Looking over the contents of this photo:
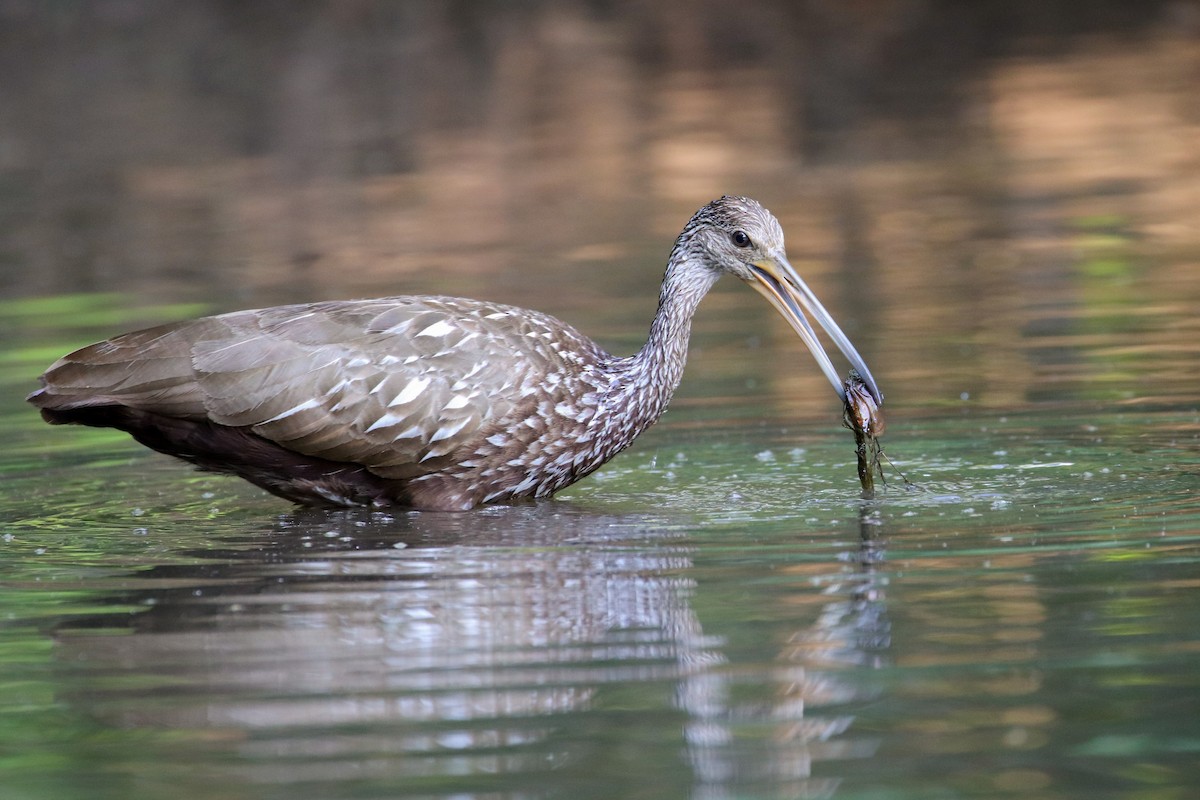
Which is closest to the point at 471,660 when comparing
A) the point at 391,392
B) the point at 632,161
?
the point at 391,392

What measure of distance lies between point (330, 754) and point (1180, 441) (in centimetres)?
513

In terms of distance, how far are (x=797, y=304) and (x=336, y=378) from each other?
2.15m

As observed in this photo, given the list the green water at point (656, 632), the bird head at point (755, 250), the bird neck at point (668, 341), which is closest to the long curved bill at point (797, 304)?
the bird head at point (755, 250)

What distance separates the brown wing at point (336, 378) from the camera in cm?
852

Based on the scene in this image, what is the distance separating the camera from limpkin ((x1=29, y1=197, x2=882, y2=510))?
8.55 metres

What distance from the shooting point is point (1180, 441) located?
9188mm

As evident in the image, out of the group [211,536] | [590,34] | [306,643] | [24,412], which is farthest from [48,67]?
[306,643]

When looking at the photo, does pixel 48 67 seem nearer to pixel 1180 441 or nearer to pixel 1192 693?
pixel 1180 441

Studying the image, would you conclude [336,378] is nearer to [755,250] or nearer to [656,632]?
[755,250]

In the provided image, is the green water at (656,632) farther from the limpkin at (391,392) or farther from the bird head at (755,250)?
the bird head at (755,250)

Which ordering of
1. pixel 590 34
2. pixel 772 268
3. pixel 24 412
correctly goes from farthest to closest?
pixel 590 34, pixel 24 412, pixel 772 268

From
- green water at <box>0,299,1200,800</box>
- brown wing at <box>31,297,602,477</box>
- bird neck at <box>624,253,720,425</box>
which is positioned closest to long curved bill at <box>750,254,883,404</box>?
bird neck at <box>624,253,720,425</box>

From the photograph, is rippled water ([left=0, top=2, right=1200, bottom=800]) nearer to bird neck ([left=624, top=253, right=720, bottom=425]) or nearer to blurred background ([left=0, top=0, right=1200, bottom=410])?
blurred background ([left=0, top=0, right=1200, bottom=410])

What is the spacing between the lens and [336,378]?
28.6 feet
